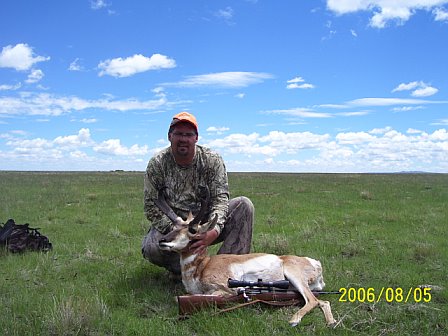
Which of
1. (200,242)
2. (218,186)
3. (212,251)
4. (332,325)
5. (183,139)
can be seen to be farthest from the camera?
(212,251)

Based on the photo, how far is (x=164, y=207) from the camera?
639 centimetres

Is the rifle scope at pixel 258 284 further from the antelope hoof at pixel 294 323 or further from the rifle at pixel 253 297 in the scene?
the antelope hoof at pixel 294 323

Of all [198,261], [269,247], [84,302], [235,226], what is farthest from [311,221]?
[84,302]

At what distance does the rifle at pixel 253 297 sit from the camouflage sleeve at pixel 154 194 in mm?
1529

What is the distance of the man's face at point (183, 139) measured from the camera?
6.54m

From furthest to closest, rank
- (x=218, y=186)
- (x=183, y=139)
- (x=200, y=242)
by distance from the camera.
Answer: (x=218, y=186)
(x=183, y=139)
(x=200, y=242)

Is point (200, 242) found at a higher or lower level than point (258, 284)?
higher

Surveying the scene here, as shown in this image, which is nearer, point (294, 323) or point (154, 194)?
point (294, 323)

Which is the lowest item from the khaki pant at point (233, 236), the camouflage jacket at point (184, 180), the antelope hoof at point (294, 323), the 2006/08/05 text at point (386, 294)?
the antelope hoof at point (294, 323)

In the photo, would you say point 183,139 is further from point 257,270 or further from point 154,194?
point 257,270

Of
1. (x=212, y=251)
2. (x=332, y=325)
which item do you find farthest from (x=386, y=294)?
(x=212, y=251)

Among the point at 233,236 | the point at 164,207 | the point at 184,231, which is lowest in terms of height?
the point at 233,236

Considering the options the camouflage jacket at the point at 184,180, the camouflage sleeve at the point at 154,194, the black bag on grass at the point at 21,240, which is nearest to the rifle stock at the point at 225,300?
the camouflage sleeve at the point at 154,194

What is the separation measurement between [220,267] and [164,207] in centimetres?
109
